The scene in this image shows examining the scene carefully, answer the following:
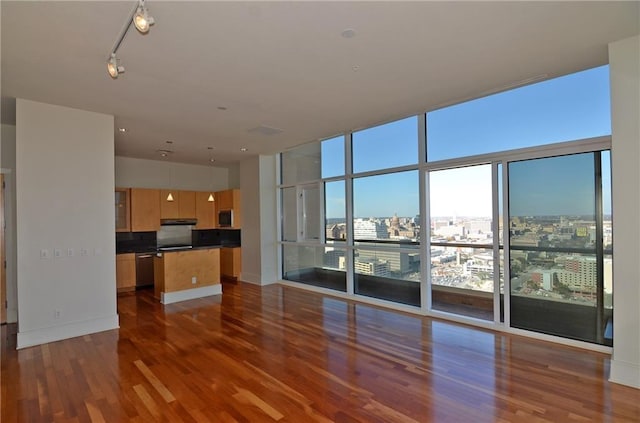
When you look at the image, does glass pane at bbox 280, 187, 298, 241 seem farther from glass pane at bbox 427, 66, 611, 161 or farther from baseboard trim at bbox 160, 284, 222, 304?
glass pane at bbox 427, 66, 611, 161

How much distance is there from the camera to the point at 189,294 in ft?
20.0

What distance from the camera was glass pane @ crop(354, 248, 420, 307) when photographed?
5102mm

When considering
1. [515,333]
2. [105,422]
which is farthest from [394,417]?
[515,333]

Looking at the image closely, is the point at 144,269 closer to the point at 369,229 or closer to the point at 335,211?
the point at 335,211

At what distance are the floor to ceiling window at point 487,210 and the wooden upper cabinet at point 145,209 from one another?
3.89 meters

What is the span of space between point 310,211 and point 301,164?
1077mm

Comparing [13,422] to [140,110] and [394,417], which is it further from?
[140,110]

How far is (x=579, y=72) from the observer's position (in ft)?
11.5

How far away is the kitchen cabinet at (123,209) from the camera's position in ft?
23.0

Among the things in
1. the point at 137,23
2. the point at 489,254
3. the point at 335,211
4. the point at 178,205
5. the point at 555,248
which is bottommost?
the point at 489,254

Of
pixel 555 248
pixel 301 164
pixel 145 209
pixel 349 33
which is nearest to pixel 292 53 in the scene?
pixel 349 33

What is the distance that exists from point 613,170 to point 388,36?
235 centimetres

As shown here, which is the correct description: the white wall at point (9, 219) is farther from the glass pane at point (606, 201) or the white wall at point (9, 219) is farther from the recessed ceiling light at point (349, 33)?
the glass pane at point (606, 201)

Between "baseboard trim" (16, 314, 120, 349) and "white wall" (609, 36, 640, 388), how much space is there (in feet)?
18.8
